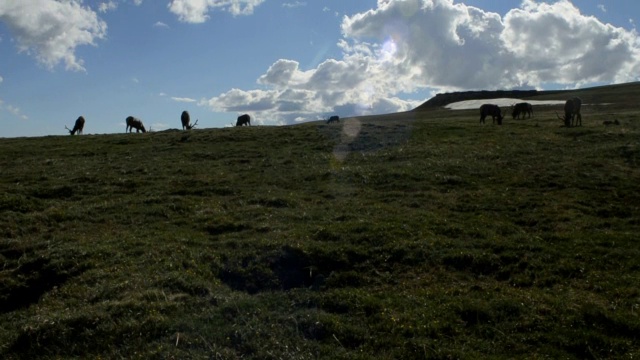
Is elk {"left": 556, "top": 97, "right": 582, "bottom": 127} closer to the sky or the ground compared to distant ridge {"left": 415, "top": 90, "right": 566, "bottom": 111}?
closer to the ground

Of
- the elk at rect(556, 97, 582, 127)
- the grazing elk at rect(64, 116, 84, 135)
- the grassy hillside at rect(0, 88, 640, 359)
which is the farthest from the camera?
the grazing elk at rect(64, 116, 84, 135)

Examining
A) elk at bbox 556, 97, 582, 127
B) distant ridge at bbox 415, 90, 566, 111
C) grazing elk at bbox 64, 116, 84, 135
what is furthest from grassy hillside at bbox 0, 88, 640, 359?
distant ridge at bbox 415, 90, 566, 111

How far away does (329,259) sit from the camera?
1227 centimetres

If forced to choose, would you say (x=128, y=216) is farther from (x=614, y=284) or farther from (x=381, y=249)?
(x=614, y=284)

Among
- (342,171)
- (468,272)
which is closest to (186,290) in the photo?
(468,272)

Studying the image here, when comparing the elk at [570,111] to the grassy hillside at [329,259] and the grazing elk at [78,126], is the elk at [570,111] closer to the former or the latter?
the grassy hillside at [329,259]

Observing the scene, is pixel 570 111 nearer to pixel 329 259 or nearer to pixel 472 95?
pixel 329 259

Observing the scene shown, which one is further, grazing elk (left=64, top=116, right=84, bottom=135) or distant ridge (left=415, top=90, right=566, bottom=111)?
distant ridge (left=415, top=90, right=566, bottom=111)

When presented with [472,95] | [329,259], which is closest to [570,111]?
[329,259]

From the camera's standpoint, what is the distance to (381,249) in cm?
1274

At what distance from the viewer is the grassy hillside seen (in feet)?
28.5

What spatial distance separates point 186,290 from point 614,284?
8.18 m

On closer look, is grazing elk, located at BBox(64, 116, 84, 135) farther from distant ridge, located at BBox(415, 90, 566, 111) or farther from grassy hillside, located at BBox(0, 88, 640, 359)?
distant ridge, located at BBox(415, 90, 566, 111)

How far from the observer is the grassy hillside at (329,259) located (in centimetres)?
869
